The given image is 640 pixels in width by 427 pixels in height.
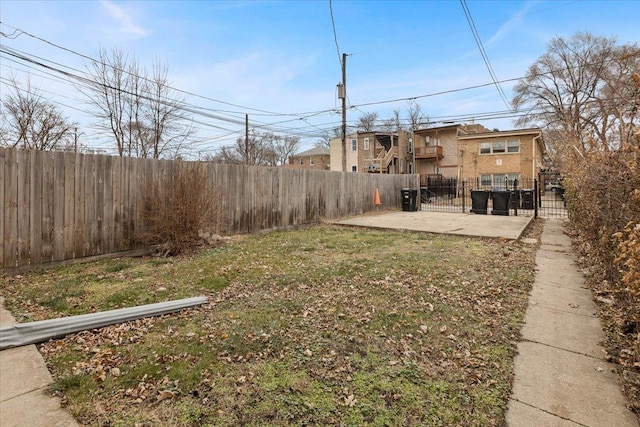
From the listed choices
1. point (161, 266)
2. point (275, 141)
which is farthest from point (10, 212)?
point (275, 141)

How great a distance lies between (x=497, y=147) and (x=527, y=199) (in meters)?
13.5

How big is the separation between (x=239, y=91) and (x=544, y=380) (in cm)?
2004

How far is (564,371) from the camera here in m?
2.29

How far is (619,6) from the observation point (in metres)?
9.41

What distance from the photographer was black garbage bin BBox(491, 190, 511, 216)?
12.6 m

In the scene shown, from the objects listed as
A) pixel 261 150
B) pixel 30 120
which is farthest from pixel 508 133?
pixel 261 150

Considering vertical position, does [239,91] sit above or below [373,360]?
above

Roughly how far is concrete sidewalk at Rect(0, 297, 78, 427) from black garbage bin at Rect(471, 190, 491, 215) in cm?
1396

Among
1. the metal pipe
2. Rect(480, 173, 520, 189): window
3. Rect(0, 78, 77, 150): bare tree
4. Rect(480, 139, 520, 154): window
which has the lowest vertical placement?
the metal pipe

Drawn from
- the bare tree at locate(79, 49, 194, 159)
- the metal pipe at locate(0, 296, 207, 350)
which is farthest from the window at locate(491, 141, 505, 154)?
the metal pipe at locate(0, 296, 207, 350)

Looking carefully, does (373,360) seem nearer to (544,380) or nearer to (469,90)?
(544,380)

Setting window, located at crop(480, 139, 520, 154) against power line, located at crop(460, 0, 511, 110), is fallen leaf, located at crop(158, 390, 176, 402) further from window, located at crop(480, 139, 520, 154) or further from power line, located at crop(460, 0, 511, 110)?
window, located at crop(480, 139, 520, 154)

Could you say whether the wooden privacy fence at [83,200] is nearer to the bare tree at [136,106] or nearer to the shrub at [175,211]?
the shrub at [175,211]

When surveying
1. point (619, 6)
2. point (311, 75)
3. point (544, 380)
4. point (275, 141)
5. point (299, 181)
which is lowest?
point (544, 380)
